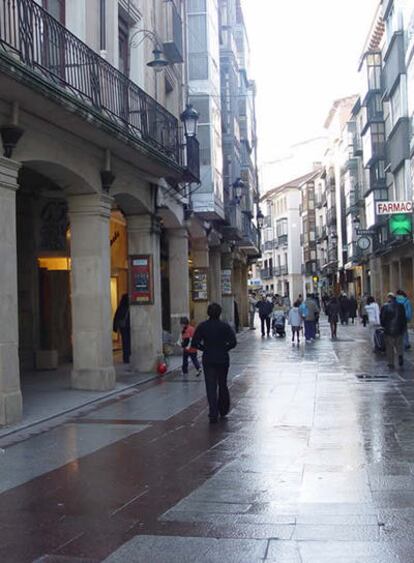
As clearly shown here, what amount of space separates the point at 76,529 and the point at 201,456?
274 cm

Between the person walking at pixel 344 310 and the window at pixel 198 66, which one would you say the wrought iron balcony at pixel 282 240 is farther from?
the window at pixel 198 66

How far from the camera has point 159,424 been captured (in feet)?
34.7

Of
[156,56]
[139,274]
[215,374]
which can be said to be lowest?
[215,374]

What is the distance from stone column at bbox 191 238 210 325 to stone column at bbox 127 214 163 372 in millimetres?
9032

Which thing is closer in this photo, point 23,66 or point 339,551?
point 339,551

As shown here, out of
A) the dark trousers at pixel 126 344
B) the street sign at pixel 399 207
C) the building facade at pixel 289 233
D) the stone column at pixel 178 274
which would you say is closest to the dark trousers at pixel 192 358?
the dark trousers at pixel 126 344

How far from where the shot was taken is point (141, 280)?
1772 centimetres

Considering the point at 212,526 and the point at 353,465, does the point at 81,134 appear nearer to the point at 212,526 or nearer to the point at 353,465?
the point at 353,465

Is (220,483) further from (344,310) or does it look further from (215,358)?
(344,310)

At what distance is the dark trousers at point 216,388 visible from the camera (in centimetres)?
1037

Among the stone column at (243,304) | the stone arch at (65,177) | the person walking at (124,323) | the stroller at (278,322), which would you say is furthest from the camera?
the stone column at (243,304)

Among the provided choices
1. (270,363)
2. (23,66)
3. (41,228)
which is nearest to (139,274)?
(41,228)

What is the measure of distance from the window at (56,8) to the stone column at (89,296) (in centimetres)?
327

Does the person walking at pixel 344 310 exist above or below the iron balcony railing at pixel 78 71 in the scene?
below
